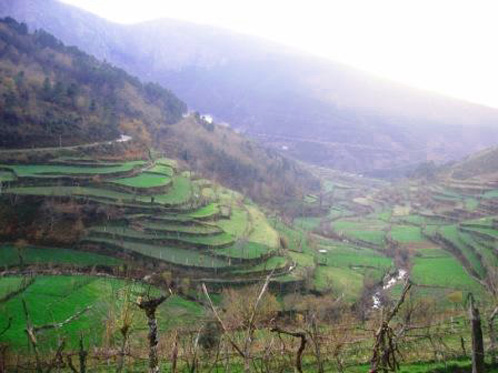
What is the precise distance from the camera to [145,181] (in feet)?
179

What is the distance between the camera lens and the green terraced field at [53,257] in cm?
4084

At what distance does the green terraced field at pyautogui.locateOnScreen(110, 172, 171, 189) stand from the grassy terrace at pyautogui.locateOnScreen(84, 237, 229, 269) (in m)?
8.92

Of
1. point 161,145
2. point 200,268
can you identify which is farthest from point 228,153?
point 200,268

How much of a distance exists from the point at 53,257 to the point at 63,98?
1260 inches

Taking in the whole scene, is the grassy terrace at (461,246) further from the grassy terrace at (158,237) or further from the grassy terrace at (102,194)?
the grassy terrace at (102,194)

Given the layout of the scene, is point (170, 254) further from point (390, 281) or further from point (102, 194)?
point (390, 281)

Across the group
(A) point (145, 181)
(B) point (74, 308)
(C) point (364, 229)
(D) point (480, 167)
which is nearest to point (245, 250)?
(A) point (145, 181)

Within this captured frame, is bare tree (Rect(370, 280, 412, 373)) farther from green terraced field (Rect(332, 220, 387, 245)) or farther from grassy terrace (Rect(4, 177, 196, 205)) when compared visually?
green terraced field (Rect(332, 220, 387, 245))

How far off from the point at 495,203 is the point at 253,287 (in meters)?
45.4

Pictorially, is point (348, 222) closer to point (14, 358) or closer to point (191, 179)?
point (191, 179)

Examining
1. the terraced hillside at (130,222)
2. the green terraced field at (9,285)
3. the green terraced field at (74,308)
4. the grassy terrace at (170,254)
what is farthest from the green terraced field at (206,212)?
the green terraced field at (9,285)

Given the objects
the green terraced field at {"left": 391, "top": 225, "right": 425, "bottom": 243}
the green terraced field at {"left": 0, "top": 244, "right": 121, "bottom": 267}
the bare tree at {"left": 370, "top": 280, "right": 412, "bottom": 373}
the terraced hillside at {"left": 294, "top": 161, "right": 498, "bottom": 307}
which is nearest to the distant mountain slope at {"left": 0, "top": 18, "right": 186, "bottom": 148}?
the green terraced field at {"left": 0, "top": 244, "right": 121, "bottom": 267}

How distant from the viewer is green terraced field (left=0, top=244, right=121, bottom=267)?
4084 centimetres

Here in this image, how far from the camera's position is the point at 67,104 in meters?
67.2
